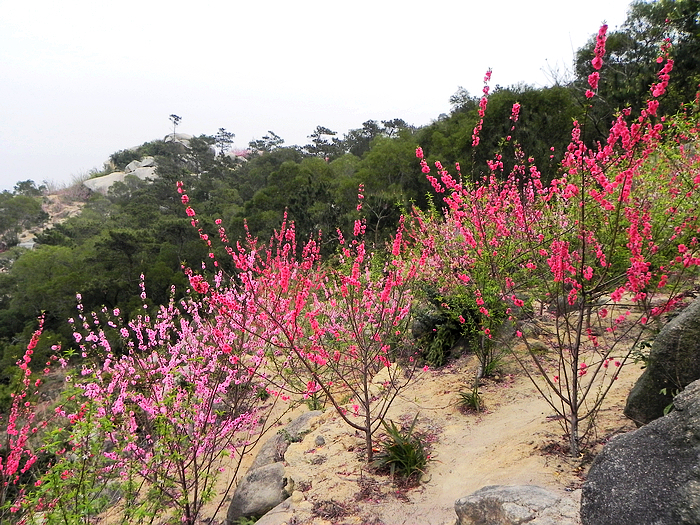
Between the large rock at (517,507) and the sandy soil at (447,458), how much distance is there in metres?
0.40

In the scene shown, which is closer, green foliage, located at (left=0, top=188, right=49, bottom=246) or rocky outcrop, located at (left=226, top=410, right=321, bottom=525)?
rocky outcrop, located at (left=226, top=410, right=321, bottom=525)

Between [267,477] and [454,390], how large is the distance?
260 centimetres

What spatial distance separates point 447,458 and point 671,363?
6.76 ft

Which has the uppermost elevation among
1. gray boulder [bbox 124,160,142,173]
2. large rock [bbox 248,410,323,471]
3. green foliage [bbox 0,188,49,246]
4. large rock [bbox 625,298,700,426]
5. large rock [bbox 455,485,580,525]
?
gray boulder [bbox 124,160,142,173]

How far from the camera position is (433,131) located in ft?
65.5

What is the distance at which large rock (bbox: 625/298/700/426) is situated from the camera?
2604 millimetres

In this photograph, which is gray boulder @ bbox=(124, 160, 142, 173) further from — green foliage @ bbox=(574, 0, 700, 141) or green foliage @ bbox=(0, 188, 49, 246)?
green foliage @ bbox=(574, 0, 700, 141)

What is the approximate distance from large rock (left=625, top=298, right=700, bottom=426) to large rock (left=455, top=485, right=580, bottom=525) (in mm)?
1127

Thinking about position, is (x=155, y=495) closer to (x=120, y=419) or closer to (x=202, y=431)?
(x=202, y=431)

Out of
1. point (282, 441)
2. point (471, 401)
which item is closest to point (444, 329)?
point (471, 401)

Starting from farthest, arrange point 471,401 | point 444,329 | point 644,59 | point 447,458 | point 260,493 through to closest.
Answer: point 644,59
point 444,329
point 471,401
point 260,493
point 447,458

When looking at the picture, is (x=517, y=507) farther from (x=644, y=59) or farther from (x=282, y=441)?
(x=644, y=59)

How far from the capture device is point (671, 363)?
272cm

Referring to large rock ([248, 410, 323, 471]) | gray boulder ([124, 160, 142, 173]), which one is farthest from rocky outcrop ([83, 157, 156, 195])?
large rock ([248, 410, 323, 471])
